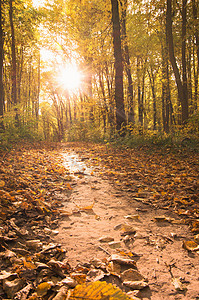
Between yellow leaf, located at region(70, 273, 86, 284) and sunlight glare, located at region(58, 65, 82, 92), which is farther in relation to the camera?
sunlight glare, located at region(58, 65, 82, 92)

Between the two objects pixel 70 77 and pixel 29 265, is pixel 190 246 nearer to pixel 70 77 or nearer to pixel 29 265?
pixel 29 265

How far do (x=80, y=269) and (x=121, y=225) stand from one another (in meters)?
0.84

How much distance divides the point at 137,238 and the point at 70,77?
19.9 m

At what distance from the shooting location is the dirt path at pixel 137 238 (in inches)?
50.1

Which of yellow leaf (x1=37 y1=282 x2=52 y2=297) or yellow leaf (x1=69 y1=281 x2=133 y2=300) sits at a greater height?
yellow leaf (x1=69 y1=281 x2=133 y2=300)

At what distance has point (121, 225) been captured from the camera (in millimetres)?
2104

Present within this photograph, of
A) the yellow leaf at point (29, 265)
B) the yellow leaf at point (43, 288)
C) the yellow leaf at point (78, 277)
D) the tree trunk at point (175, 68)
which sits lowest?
the yellow leaf at point (78, 277)

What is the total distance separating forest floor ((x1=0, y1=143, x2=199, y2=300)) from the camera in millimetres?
1224

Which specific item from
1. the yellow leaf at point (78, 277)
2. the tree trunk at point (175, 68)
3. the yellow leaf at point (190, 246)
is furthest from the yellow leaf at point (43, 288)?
the tree trunk at point (175, 68)

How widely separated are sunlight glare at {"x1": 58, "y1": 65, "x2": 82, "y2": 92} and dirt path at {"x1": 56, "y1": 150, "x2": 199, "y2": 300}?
15.3m

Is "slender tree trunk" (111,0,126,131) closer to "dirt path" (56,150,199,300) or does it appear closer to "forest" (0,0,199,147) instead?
"forest" (0,0,199,147)

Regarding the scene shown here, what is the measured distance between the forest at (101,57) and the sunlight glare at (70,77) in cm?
9

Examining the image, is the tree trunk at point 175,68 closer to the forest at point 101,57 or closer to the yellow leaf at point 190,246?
the forest at point 101,57

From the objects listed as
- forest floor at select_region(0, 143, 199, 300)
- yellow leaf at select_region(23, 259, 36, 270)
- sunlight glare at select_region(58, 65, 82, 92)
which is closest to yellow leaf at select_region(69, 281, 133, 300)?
forest floor at select_region(0, 143, 199, 300)
